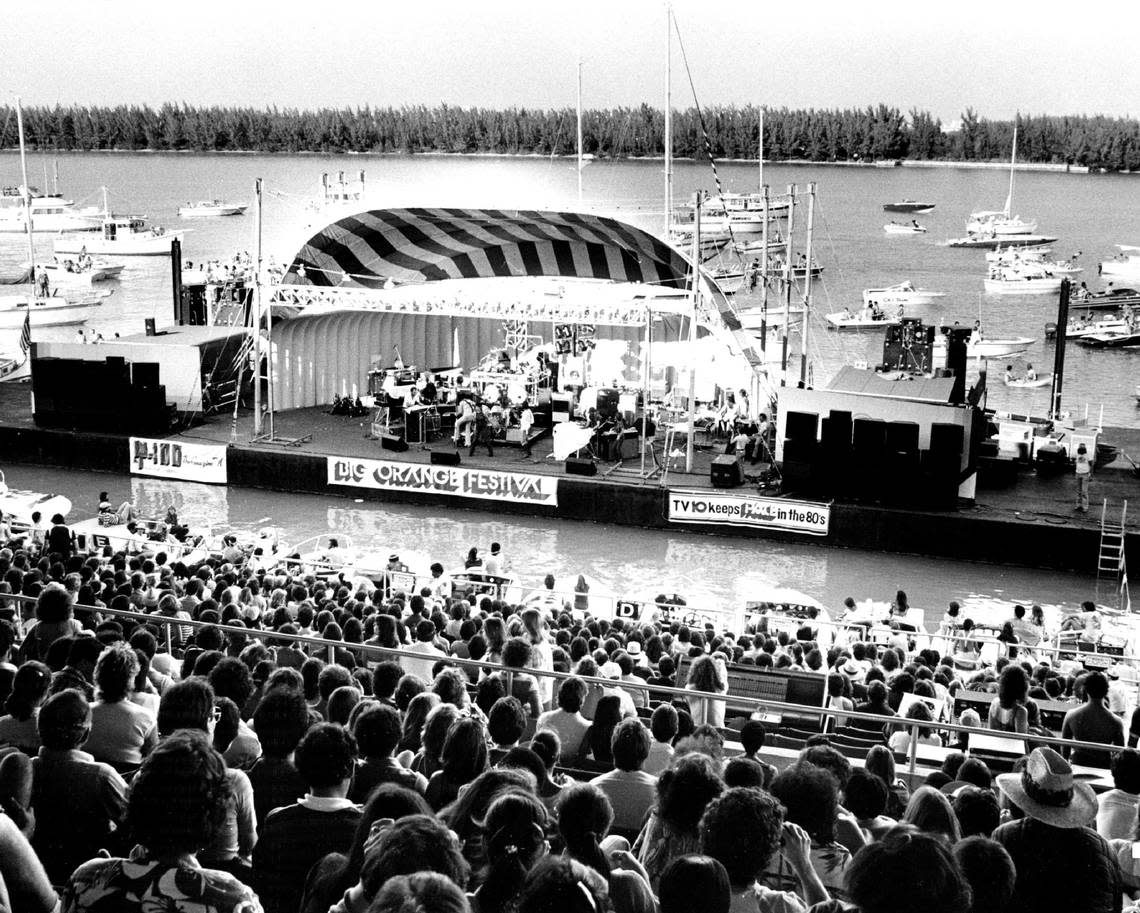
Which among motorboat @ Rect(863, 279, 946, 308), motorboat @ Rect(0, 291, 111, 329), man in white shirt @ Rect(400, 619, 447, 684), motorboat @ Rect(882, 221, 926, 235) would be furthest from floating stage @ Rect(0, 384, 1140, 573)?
motorboat @ Rect(882, 221, 926, 235)

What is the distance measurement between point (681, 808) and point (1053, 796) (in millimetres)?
1125

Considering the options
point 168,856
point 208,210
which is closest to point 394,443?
point 168,856

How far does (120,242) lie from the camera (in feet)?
286

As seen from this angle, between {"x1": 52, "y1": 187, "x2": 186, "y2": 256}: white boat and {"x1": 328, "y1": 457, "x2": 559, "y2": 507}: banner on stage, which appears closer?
{"x1": 328, "y1": 457, "x2": 559, "y2": 507}: banner on stage

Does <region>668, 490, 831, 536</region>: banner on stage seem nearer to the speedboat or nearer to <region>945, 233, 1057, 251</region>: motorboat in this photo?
the speedboat

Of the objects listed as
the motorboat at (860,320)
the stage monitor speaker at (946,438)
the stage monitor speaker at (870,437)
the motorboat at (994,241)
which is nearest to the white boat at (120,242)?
the motorboat at (860,320)

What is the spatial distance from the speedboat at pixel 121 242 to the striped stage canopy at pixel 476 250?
6169 cm

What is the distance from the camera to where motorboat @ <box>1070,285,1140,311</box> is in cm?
6744

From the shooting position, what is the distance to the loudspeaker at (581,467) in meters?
22.2

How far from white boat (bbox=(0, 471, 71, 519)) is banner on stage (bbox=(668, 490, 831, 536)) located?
9.17 metres

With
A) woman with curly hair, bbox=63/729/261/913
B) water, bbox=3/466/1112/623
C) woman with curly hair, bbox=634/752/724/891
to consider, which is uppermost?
woman with curly hair, bbox=63/729/261/913

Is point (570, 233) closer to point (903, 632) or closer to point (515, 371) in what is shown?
point (515, 371)

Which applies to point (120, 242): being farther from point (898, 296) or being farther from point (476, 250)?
point (476, 250)

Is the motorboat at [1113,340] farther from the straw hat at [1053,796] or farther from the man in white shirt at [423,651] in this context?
the straw hat at [1053,796]
